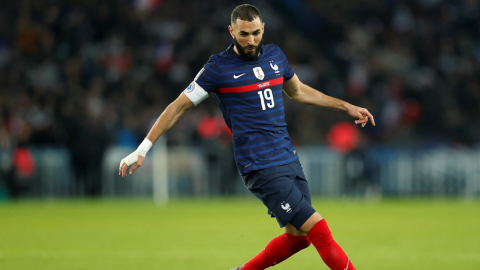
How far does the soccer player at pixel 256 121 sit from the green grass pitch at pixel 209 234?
6.05 ft

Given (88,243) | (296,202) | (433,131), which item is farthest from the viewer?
(433,131)

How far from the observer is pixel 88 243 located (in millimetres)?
8883

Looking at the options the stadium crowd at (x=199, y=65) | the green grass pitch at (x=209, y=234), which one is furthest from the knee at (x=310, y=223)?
the stadium crowd at (x=199, y=65)

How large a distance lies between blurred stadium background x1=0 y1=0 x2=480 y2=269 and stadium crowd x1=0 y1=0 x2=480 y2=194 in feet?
0.12

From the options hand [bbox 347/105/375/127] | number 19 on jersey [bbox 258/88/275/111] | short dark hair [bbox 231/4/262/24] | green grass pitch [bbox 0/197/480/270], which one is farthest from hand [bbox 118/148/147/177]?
green grass pitch [bbox 0/197/480/270]

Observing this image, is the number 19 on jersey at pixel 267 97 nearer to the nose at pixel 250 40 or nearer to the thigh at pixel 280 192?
the nose at pixel 250 40

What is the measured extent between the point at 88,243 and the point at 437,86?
1190cm

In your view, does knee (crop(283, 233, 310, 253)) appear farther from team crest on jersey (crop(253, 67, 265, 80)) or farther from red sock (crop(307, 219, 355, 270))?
team crest on jersey (crop(253, 67, 265, 80))

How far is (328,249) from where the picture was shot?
16.4ft

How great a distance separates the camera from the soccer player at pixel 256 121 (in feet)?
16.6

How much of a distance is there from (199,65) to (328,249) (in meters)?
13.6

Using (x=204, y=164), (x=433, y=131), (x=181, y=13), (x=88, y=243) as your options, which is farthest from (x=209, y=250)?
(x=181, y=13)

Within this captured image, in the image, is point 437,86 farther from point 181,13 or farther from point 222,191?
point 181,13

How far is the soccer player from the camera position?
5.06m
